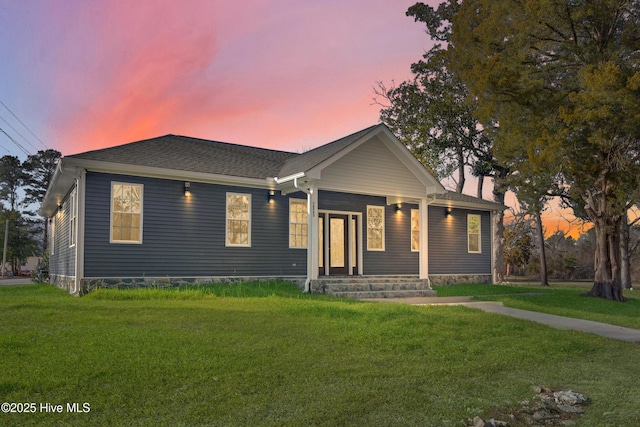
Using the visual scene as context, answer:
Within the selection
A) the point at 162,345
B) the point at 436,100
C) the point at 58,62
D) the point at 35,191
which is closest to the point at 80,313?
the point at 162,345

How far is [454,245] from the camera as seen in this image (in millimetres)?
18156

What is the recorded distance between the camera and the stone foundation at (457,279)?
17641mm

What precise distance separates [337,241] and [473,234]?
21.4 ft

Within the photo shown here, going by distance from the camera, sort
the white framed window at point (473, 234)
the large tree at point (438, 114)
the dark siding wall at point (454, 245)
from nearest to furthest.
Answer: the dark siding wall at point (454, 245), the white framed window at point (473, 234), the large tree at point (438, 114)

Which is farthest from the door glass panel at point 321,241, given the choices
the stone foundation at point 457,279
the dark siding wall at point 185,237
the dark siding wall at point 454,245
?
the stone foundation at point 457,279

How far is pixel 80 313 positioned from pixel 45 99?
14619 millimetres

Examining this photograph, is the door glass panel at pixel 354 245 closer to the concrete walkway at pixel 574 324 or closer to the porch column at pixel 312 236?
the porch column at pixel 312 236

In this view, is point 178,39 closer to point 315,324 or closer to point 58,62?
point 58,62

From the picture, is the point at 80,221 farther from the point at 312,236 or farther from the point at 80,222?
the point at 312,236

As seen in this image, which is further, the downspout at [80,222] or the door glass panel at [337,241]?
the door glass panel at [337,241]

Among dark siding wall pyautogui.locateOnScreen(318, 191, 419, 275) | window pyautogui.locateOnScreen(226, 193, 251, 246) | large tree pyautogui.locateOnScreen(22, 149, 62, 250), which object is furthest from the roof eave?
large tree pyautogui.locateOnScreen(22, 149, 62, 250)

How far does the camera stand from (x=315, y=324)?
7.38m

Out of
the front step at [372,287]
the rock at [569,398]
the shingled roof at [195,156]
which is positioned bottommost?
the rock at [569,398]

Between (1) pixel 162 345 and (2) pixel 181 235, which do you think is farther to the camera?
(2) pixel 181 235
